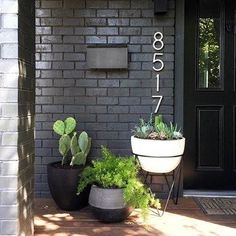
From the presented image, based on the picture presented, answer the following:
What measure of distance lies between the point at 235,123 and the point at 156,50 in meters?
1.13

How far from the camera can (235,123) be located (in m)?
4.28

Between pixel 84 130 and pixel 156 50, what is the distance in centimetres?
109

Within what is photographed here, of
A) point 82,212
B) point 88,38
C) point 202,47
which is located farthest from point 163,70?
point 82,212

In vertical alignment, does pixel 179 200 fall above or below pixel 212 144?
below

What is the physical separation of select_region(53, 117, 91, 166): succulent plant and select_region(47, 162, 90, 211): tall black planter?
0.12 meters

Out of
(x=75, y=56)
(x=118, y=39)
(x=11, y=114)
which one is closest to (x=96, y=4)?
(x=118, y=39)

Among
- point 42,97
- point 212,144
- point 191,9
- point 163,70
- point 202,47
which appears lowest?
point 212,144

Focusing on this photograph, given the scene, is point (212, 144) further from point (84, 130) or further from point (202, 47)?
point (84, 130)

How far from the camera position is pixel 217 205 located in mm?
3904

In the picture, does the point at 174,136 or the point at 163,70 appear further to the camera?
the point at 163,70

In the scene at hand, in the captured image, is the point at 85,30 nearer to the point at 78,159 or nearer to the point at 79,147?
the point at 79,147

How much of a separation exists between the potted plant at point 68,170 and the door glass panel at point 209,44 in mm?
1434

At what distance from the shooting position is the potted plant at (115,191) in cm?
319

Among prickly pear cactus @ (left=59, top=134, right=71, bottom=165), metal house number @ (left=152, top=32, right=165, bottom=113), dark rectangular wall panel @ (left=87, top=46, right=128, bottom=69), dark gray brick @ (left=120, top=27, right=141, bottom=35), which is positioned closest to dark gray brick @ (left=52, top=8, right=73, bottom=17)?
dark rectangular wall panel @ (left=87, top=46, right=128, bottom=69)
